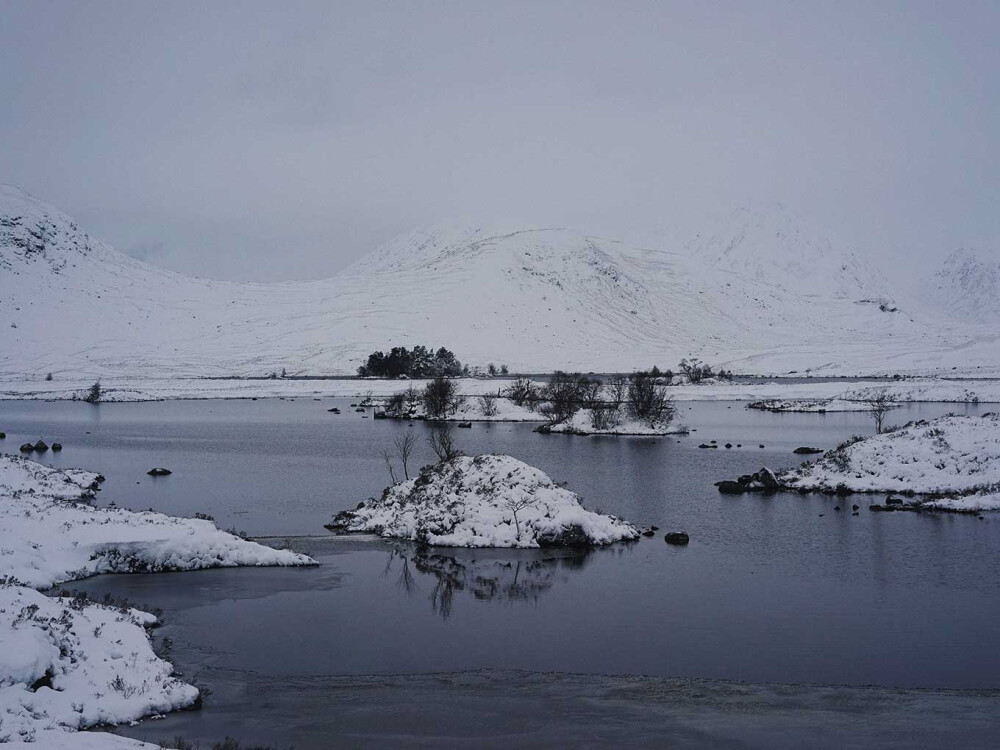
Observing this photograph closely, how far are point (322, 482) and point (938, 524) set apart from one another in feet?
90.8

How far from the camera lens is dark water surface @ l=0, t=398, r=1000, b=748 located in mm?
16297

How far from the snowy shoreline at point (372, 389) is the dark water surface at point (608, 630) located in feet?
236

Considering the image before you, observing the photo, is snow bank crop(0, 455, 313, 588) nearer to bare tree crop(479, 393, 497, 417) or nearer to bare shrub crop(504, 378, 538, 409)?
bare tree crop(479, 393, 497, 417)

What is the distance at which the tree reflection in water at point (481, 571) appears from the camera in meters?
25.8

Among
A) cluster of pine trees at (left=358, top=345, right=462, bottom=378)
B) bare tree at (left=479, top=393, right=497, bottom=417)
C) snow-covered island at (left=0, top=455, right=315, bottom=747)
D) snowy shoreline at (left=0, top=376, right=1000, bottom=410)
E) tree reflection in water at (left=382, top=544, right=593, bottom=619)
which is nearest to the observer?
snow-covered island at (left=0, top=455, right=315, bottom=747)

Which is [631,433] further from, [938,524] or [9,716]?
A: [9,716]

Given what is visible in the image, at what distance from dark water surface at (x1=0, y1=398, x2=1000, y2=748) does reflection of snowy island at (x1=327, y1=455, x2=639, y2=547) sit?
112cm

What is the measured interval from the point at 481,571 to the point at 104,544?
10974mm

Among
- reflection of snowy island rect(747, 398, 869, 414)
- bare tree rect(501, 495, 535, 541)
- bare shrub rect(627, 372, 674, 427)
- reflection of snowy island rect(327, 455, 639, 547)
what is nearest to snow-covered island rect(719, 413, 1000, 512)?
reflection of snowy island rect(327, 455, 639, 547)

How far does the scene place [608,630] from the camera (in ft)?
73.3

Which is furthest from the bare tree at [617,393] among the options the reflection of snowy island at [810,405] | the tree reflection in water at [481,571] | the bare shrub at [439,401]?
the tree reflection in water at [481,571]

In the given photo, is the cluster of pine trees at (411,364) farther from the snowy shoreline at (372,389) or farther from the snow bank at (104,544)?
the snow bank at (104,544)

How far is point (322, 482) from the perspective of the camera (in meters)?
46.1

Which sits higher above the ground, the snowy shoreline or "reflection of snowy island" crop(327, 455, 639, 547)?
the snowy shoreline
